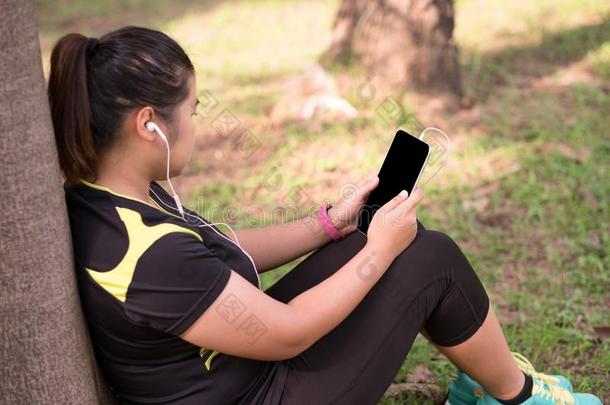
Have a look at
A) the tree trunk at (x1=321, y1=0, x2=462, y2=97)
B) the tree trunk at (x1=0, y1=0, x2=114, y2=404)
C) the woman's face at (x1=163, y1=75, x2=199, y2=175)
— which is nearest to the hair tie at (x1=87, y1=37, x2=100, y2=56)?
the tree trunk at (x1=0, y1=0, x2=114, y2=404)

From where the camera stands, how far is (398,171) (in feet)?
7.59

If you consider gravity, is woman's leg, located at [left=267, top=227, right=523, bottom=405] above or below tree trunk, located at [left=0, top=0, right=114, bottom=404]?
below

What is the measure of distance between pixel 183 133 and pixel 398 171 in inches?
27.8

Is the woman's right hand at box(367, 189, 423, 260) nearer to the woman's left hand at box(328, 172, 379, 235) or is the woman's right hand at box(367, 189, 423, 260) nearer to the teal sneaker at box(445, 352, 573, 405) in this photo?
the woman's left hand at box(328, 172, 379, 235)

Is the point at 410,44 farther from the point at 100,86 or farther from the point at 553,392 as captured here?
the point at 100,86

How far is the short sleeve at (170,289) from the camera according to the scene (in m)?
1.74

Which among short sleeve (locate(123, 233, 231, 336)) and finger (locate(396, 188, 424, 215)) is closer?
short sleeve (locate(123, 233, 231, 336))

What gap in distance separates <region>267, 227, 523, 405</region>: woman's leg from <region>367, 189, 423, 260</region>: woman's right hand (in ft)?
0.22

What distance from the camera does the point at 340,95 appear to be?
515 centimetres

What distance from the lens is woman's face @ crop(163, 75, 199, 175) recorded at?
6.29 ft

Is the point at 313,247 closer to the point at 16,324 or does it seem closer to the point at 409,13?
the point at 16,324

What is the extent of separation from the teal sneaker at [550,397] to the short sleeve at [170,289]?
1039 millimetres

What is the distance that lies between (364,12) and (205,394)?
3699mm

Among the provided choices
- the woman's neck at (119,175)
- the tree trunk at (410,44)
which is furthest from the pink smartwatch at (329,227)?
the tree trunk at (410,44)
